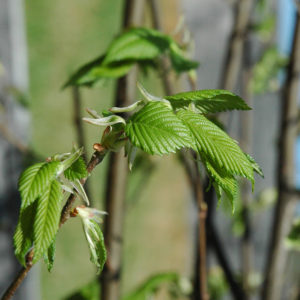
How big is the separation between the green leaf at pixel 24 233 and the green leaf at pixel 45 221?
2 centimetres

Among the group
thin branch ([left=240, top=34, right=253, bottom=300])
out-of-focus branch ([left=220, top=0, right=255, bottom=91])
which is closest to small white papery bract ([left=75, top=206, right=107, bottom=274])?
out-of-focus branch ([left=220, top=0, right=255, bottom=91])

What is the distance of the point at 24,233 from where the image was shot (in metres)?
0.35

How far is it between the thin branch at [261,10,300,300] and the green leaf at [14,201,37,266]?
1.85 ft

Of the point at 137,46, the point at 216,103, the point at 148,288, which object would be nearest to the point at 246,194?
the point at 148,288

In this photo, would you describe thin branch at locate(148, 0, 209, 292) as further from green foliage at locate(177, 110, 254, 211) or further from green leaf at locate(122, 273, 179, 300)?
green foliage at locate(177, 110, 254, 211)

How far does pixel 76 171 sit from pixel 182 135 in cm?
8

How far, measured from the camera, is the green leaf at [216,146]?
344mm

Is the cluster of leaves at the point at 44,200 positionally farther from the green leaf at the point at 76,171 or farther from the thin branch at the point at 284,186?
the thin branch at the point at 284,186

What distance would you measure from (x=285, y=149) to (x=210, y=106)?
50 cm

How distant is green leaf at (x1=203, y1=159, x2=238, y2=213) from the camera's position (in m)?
0.36

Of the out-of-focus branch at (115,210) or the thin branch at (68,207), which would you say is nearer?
the thin branch at (68,207)

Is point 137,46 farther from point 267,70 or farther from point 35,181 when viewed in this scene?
point 267,70

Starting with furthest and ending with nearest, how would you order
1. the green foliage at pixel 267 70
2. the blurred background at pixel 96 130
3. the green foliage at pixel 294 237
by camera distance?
the blurred background at pixel 96 130, the green foliage at pixel 267 70, the green foliage at pixel 294 237

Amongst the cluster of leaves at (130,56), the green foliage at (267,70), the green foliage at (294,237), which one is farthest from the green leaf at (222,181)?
the green foliage at (267,70)
